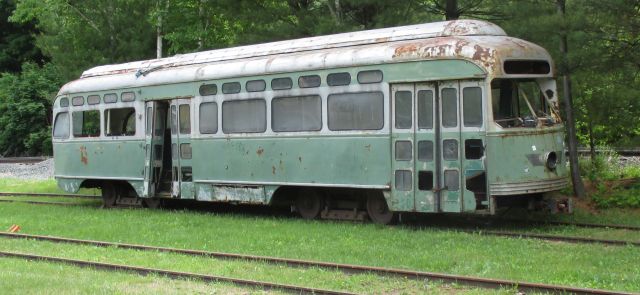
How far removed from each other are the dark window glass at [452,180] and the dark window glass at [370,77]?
75.5 inches

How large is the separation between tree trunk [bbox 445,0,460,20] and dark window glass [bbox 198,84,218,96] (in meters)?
5.17

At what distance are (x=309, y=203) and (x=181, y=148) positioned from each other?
3.09 metres

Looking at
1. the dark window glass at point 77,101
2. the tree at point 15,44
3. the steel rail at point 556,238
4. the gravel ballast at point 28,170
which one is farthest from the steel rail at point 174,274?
the tree at point 15,44

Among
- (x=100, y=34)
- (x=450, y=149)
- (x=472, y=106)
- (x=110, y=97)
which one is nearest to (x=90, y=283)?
(x=450, y=149)

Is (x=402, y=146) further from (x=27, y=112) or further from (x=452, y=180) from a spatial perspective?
(x=27, y=112)

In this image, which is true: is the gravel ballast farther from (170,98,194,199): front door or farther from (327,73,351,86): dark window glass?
(327,73,351,86): dark window glass

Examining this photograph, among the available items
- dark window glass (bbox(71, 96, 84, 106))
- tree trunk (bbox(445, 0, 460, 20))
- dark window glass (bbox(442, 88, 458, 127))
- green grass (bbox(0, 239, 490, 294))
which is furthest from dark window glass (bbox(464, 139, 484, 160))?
dark window glass (bbox(71, 96, 84, 106))

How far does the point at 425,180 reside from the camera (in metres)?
12.2

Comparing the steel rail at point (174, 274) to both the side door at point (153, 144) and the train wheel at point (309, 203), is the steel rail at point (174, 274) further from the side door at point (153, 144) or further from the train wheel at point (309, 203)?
the side door at point (153, 144)

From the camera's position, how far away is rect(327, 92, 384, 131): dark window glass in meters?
12.7

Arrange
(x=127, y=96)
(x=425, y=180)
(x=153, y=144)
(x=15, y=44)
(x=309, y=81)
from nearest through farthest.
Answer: (x=425, y=180) < (x=309, y=81) < (x=153, y=144) < (x=127, y=96) < (x=15, y=44)

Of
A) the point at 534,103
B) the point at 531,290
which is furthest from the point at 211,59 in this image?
the point at 531,290

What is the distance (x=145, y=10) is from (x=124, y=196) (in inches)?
336

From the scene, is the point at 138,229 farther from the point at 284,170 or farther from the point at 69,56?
the point at 69,56
